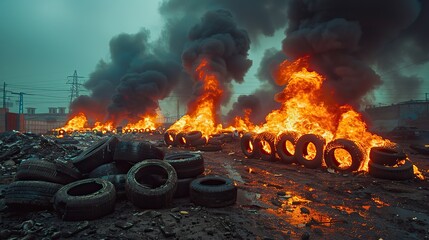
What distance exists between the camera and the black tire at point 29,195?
15.8ft

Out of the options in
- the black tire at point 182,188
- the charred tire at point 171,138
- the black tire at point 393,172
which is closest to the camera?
the black tire at point 182,188

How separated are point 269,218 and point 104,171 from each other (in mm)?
Answer: 4031

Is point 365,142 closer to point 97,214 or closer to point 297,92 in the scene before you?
point 297,92

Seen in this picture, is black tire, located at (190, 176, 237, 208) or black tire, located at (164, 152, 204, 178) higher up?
black tire, located at (164, 152, 204, 178)

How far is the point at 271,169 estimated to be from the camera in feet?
34.1

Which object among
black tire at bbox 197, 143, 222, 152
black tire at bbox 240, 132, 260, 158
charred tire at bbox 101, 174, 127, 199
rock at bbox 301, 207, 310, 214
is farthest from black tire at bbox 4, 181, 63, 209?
black tire at bbox 197, 143, 222, 152

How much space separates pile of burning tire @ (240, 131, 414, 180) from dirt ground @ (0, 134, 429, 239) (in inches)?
49.1

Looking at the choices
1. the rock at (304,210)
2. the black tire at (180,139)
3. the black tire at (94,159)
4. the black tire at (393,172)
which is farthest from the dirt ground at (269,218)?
the black tire at (180,139)

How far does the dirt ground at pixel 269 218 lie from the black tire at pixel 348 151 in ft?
5.98

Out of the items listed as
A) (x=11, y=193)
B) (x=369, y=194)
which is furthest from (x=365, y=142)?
(x=11, y=193)

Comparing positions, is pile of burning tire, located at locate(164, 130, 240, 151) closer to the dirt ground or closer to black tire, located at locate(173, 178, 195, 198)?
the dirt ground

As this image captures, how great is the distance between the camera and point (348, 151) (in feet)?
31.2

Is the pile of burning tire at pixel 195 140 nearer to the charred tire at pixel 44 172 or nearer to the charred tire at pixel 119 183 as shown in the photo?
the charred tire at pixel 119 183

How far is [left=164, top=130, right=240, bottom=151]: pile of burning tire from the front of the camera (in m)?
17.1
